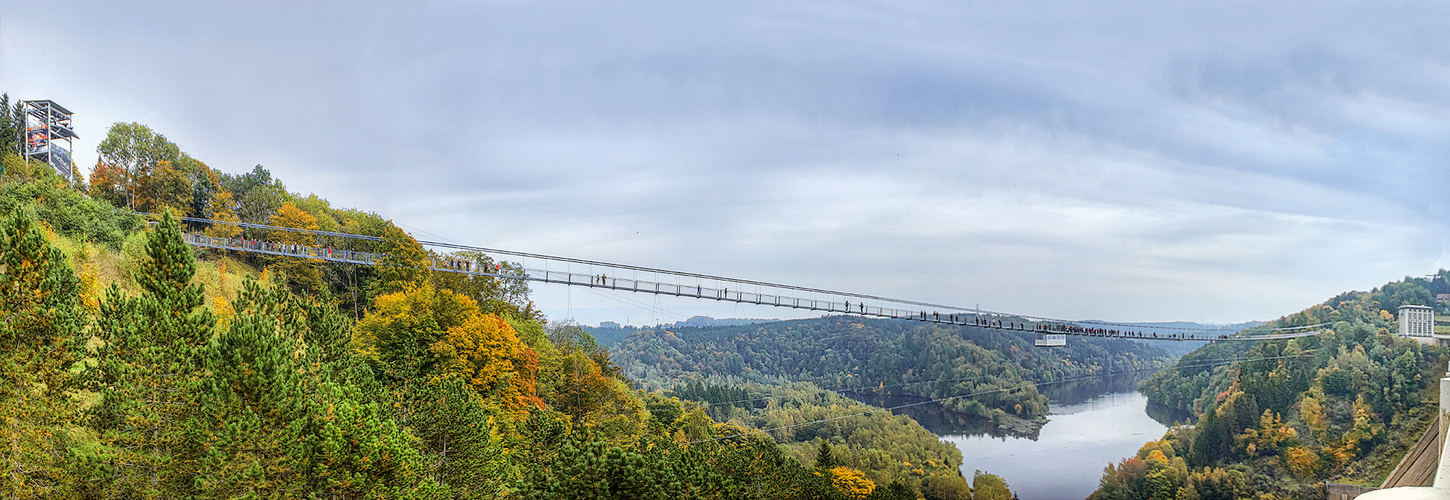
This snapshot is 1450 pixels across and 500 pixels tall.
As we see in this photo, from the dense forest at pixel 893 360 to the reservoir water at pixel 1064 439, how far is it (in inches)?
91.0

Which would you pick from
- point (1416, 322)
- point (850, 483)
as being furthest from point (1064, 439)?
point (850, 483)

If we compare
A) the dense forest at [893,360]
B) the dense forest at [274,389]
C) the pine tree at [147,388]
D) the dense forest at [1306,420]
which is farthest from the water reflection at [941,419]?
the pine tree at [147,388]

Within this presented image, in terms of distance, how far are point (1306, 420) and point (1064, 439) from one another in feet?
85.4

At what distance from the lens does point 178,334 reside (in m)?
14.9

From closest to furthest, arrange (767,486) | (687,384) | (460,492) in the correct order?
1. (460,492)
2. (767,486)
3. (687,384)

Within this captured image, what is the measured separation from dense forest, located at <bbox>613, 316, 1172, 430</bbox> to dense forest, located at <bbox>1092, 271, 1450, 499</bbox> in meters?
26.0

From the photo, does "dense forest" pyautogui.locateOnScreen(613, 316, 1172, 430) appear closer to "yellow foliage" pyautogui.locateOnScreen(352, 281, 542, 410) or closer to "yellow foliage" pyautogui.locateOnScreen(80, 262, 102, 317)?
"yellow foliage" pyautogui.locateOnScreen(352, 281, 542, 410)

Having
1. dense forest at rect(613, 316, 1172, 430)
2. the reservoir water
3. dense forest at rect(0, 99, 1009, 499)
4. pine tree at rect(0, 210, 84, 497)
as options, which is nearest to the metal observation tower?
dense forest at rect(0, 99, 1009, 499)

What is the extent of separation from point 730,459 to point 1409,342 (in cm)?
4807

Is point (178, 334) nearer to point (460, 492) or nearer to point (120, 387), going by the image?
point (120, 387)

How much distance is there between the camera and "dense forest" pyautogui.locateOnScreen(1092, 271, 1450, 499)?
48.1m

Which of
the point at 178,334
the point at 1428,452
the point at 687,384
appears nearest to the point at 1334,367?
the point at 1428,452

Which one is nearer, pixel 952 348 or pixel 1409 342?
pixel 1409 342

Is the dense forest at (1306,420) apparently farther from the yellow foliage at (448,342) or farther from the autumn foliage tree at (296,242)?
the autumn foliage tree at (296,242)
